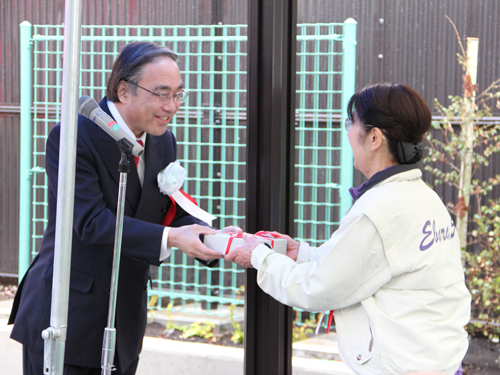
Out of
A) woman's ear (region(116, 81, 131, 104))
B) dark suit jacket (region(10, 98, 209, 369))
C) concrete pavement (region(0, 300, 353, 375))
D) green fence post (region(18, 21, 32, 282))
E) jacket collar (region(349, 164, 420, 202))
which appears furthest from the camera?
green fence post (region(18, 21, 32, 282))

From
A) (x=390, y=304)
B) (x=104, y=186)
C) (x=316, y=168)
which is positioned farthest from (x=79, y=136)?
(x=316, y=168)

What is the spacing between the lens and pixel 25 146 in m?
4.02

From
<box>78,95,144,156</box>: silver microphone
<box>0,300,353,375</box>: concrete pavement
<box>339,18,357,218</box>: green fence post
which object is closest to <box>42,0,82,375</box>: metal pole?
<box>78,95,144,156</box>: silver microphone

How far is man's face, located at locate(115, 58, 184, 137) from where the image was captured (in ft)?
5.82

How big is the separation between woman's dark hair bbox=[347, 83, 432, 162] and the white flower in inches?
24.3

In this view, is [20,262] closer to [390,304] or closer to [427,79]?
[427,79]

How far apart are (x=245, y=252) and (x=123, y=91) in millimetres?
604

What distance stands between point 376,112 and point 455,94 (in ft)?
7.66

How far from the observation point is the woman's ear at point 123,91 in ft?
5.88

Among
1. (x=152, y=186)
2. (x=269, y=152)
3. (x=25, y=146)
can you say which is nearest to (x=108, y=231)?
(x=152, y=186)

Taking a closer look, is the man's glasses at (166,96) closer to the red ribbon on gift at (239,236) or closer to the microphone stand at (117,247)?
the microphone stand at (117,247)

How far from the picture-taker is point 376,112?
1.52 meters

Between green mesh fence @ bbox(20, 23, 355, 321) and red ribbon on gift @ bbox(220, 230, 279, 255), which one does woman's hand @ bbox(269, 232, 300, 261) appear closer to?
Result: red ribbon on gift @ bbox(220, 230, 279, 255)

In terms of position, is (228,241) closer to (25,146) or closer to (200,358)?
(200,358)
